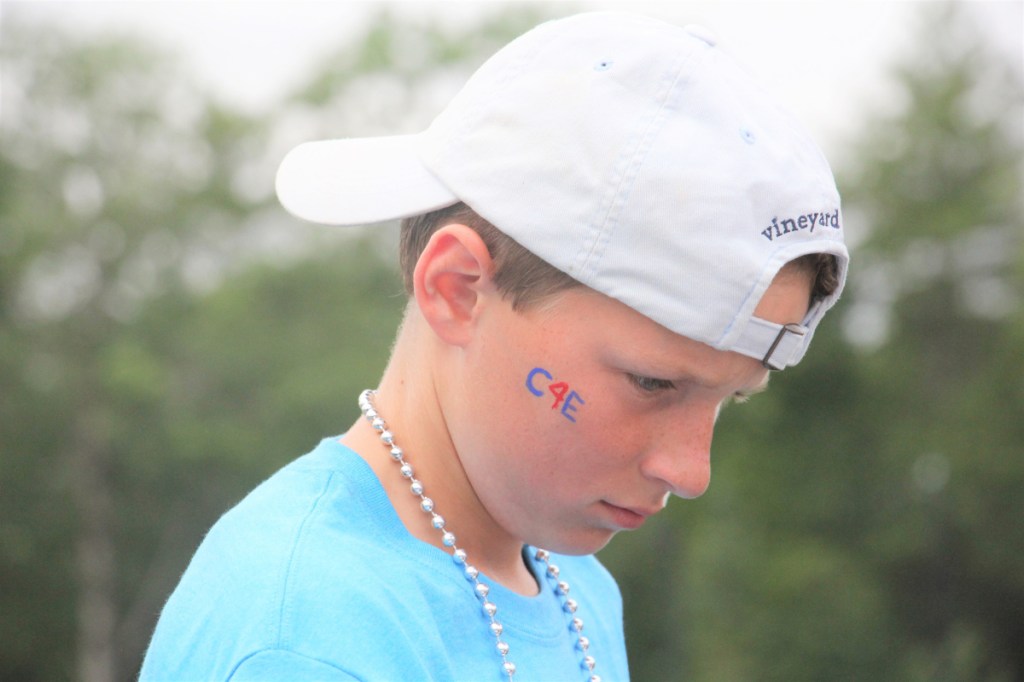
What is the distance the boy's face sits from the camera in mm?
1530

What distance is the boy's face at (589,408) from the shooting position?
→ 5.02 feet

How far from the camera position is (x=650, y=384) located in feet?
5.12

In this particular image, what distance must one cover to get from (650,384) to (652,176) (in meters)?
0.27

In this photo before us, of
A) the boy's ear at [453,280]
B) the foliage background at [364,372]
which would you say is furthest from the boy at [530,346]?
the foliage background at [364,372]

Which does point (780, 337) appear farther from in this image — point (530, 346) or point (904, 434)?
point (904, 434)

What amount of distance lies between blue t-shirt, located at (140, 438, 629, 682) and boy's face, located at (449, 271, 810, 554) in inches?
5.9

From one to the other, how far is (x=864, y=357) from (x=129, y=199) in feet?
53.0

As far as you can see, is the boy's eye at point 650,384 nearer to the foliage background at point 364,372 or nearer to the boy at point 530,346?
the boy at point 530,346

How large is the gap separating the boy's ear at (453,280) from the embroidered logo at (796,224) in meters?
0.36

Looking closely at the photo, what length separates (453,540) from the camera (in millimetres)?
1676

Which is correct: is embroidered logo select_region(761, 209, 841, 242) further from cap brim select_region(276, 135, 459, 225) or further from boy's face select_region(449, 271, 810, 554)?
cap brim select_region(276, 135, 459, 225)

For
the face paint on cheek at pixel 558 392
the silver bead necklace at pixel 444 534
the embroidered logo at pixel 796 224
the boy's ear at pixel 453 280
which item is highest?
the embroidered logo at pixel 796 224

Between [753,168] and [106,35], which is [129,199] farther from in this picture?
[753,168]

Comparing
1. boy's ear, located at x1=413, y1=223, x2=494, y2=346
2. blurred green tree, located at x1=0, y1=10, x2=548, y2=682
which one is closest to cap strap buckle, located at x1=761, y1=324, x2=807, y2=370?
boy's ear, located at x1=413, y1=223, x2=494, y2=346
